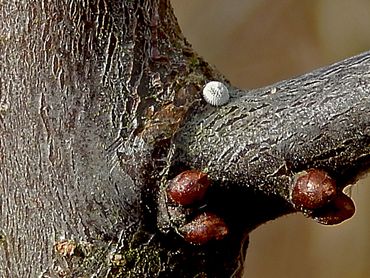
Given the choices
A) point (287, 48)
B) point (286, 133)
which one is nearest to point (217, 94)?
point (286, 133)

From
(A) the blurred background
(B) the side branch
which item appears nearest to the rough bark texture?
(B) the side branch

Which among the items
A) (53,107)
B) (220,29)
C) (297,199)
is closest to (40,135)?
(53,107)

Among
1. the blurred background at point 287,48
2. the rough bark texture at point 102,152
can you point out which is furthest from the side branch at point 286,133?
the blurred background at point 287,48

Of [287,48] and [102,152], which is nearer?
[102,152]

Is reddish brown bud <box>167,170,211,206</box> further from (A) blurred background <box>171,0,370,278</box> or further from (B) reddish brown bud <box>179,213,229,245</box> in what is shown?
(A) blurred background <box>171,0,370,278</box>

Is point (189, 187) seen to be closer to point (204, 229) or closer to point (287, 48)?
point (204, 229)

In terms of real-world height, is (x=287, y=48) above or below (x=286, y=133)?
above
